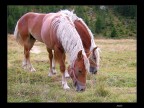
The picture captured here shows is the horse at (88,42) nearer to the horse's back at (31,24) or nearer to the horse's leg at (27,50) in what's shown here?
the horse's back at (31,24)

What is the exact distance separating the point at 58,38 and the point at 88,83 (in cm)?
77

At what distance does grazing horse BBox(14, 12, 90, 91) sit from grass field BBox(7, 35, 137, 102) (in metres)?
0.20

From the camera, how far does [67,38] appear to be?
179 inches

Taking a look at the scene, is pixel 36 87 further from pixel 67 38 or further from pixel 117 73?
pixel 117 73

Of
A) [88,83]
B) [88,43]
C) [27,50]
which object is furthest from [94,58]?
[27,50]

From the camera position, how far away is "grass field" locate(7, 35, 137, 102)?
416 centimetres

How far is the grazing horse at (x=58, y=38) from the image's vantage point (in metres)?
4.30

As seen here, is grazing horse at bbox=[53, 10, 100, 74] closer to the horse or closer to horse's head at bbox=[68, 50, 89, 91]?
the horse

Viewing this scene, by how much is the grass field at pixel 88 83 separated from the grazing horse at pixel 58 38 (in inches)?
8.0

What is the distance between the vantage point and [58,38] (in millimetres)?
4859
